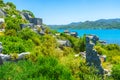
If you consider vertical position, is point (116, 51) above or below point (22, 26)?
below

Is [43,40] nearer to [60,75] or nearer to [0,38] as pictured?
[0,38]

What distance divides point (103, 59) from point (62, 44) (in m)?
5.82

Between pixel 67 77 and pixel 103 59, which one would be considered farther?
pixel 103 59

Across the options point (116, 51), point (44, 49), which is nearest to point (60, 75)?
point (44, 49)

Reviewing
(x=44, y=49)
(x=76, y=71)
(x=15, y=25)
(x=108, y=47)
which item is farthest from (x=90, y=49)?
(x=108, y=47)

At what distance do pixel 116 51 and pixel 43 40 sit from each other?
11.4 m

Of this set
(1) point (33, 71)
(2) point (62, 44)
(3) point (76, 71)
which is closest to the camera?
(1) point (33, 71)

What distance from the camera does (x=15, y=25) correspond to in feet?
152

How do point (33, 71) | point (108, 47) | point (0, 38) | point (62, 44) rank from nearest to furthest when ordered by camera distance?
1. point (33, 71)
2. point (0, 38)
3. point (62, 44)
4. point (108, 47)

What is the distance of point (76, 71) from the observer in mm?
34656

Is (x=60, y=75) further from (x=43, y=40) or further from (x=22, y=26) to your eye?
(x=22, y=26)

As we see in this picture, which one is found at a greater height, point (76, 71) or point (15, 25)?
A: point (15, 25)

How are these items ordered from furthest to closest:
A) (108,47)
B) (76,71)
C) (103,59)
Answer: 1. (108,47)
2. (103,59)
3. (76,71)

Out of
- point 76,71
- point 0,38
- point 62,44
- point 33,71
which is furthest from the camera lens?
point 62,44
